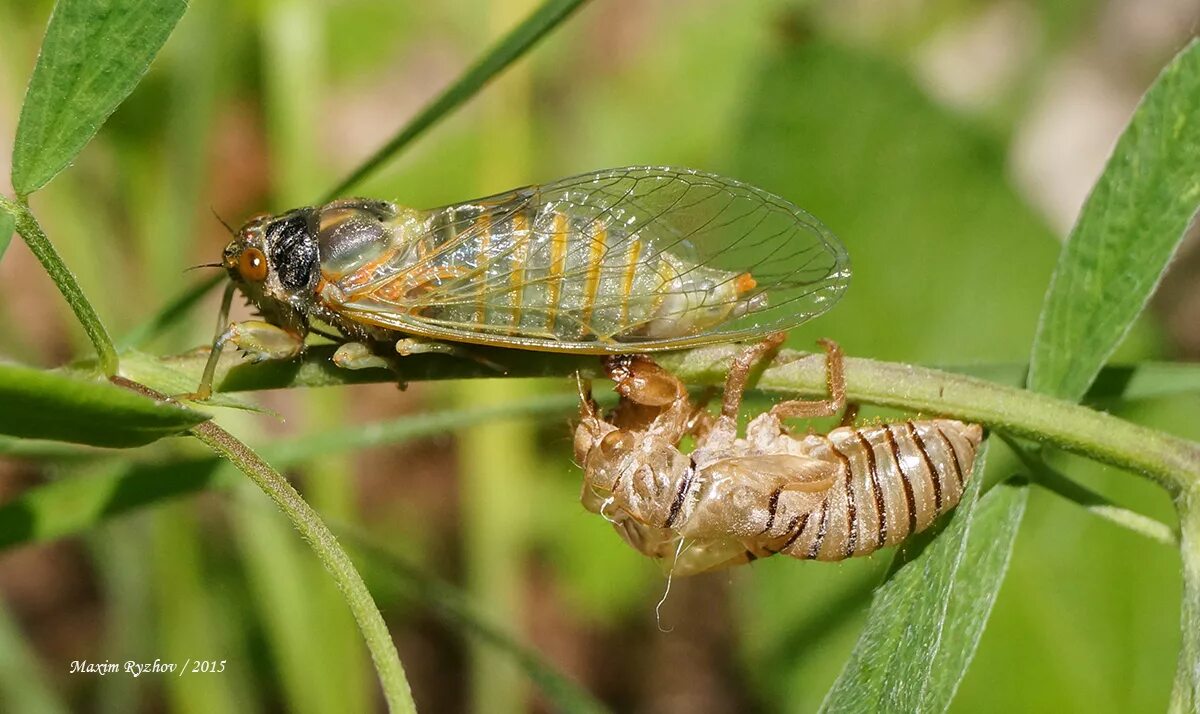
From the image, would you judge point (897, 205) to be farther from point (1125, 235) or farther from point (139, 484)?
point (139, 484)

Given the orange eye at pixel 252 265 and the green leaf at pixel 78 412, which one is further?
the orange eye at pixel 252 265

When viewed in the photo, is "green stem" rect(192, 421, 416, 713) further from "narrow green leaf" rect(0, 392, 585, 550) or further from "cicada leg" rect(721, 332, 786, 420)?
"cicada leg" rect(721, 332, 786, 420)

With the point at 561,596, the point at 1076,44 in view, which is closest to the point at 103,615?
the point at 561,596

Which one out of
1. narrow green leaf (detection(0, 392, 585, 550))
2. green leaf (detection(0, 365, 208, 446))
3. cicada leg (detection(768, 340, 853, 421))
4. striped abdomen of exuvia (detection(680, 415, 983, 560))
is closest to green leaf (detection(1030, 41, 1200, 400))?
striped abdomen of exuvia (detection(680, 415, 983, 560))

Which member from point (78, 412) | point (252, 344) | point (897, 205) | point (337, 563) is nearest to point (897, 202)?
point (897, 205)

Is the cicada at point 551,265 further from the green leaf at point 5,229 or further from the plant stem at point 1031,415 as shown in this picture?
the green leaf at point 5,229

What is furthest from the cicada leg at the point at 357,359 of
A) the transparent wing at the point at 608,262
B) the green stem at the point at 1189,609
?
the green stem at the point at 1189,609
